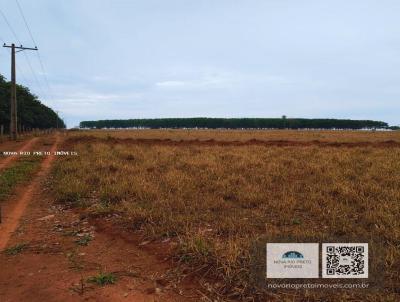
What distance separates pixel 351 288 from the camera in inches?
200

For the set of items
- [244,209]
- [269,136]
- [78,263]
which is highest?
[269,136]

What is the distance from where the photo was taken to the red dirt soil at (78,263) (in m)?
5.33

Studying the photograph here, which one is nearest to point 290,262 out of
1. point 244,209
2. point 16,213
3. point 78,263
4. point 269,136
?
point 78,263

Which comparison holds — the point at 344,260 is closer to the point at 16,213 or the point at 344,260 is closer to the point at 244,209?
the point at 244,209

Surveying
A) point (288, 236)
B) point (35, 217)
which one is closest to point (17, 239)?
point (35, 217)

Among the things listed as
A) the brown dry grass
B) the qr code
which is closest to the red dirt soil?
the qr code

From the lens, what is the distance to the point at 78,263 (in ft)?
20.9

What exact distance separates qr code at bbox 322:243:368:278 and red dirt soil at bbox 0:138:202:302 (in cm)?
183

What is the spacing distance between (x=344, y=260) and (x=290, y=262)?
75 centimetres

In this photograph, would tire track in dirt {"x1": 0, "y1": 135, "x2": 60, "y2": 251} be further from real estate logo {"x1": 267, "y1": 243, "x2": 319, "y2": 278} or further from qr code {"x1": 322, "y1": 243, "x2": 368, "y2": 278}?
qr code {"x1": 322, "y1": 243, "x2": 368, "y2": 278}

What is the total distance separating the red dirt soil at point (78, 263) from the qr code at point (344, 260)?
1.83 m

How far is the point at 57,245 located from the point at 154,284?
8.59ft

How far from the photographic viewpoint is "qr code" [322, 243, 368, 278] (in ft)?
17.3

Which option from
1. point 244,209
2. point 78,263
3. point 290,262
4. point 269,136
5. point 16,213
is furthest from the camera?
point 269,136
